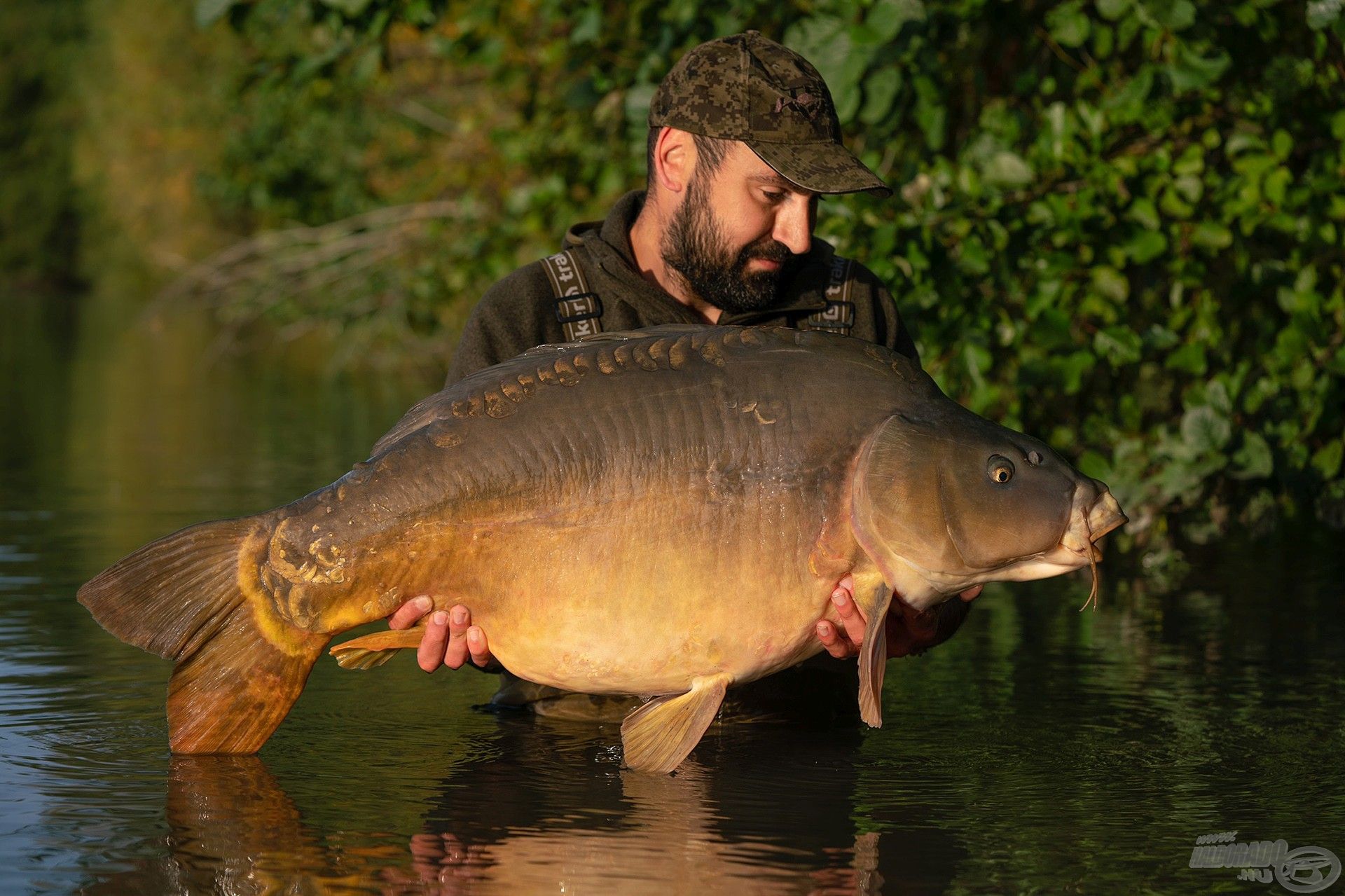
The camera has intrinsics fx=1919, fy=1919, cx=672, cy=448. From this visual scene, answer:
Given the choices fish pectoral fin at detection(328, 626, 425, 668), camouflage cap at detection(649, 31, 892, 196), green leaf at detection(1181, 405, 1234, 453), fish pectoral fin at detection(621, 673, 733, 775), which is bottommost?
fish pectoral fin at detection(621, 673, 733, 775)

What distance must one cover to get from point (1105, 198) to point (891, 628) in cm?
275

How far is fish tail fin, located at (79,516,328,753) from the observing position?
3.93 meters

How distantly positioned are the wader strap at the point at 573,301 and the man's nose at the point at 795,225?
1.72 ft

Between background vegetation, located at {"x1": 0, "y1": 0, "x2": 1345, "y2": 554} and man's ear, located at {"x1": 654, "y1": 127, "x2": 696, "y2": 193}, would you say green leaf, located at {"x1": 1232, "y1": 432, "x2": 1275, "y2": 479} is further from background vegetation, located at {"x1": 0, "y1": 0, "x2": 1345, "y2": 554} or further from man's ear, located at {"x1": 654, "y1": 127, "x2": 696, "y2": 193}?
man's ear, located at {"x1": 654, "y1": 127, "x2": 696, "y2": 193}

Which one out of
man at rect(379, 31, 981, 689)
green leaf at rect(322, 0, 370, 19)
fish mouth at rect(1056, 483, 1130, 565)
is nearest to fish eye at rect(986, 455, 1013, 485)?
fish mouth at rect(1056, 483, 1130, 565)

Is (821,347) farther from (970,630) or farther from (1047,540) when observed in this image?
(970,630)

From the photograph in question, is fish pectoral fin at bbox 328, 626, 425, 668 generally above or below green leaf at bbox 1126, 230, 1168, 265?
below

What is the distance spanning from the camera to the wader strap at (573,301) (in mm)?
4938

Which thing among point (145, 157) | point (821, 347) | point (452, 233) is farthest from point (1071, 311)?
point (145, 157)

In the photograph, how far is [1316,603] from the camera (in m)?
7.24

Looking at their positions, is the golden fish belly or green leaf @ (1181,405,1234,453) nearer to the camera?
the golden fish belly

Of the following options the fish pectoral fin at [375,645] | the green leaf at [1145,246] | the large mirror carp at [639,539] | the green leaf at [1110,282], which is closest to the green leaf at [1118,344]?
the green leaf at [1110,282]

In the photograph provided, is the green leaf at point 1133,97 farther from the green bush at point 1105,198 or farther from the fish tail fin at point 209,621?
the fish tail fin at point 209,621

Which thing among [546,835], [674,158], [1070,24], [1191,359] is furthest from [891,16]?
[546,835]
